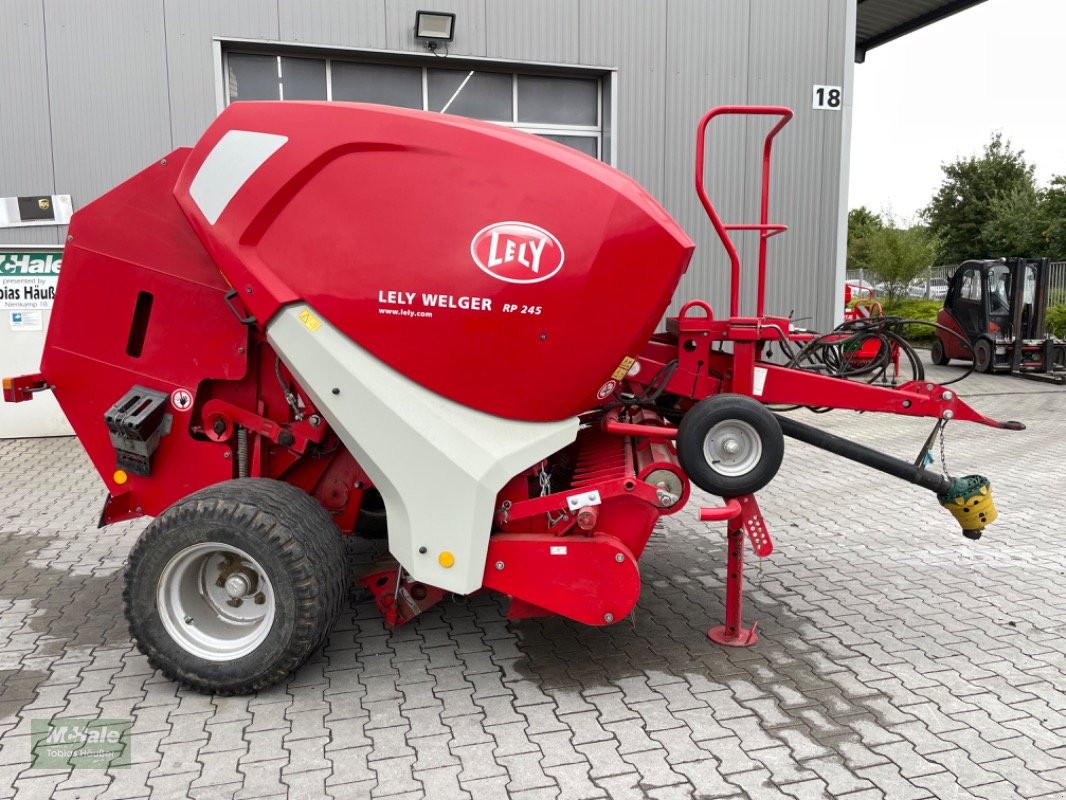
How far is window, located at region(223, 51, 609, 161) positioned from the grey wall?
0.32 metres

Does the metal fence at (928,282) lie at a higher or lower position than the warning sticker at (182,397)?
higher

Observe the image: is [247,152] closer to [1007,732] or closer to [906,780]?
[906,780]

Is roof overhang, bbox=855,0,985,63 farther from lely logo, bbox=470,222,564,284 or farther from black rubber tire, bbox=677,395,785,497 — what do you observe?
lely logo, bbox=470,222,564,284

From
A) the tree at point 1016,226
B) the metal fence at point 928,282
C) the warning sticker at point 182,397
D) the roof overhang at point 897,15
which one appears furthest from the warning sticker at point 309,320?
the tree at point 1016,226

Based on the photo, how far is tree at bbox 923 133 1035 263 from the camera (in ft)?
108

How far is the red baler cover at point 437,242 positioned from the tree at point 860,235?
25.2 meters

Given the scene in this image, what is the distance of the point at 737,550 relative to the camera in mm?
3711

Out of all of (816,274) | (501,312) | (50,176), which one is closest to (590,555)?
(501,312)

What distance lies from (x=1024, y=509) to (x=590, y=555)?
14.3 feet

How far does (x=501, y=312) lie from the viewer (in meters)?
3.09

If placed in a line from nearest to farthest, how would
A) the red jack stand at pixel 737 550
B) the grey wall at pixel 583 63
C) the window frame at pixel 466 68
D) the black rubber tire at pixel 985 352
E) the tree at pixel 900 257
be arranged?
the red jack stand at pixel 737 550
the grey wall at pixel 583 63
the window frame at pixel 466 68
the black rubber tire at pixel 985 352
the tree at pixel 900 257

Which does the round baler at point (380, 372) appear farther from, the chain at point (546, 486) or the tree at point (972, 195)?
the tree at point (972, 195)

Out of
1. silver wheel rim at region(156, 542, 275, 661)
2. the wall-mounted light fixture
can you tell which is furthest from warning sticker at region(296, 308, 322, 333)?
the wall-mounted light fixture

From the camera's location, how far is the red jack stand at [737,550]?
3498 mm
